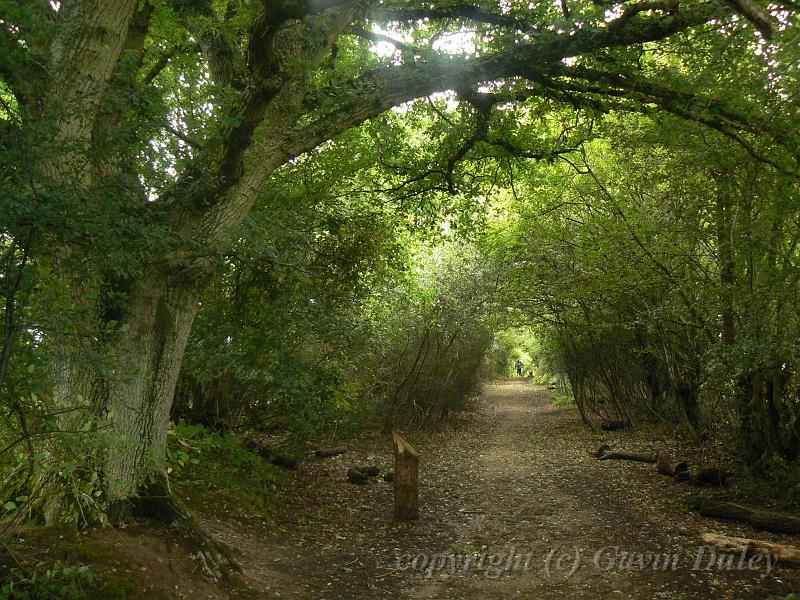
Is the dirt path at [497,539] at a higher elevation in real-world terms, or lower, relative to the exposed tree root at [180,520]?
lower

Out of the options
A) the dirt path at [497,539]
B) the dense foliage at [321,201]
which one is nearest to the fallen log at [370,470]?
the dirt path at [497,539]

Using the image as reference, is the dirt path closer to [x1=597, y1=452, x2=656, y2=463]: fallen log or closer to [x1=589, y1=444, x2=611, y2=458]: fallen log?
[x1=597, y1=452, x2=656, y2=463]: fallen log

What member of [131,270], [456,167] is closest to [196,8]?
[131,270]

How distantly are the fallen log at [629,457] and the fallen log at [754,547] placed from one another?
516cm

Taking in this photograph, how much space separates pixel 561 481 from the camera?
10305 mm

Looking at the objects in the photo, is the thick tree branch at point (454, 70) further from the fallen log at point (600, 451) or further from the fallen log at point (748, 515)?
the fallen log at point (600, 451)

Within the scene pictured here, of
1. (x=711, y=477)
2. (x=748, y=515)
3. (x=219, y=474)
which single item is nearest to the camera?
(x=748, y=515)

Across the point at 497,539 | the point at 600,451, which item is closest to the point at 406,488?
the point at 497,539

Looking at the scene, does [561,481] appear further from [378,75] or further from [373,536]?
[378,75]

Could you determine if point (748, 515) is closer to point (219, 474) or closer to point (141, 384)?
point (219, 474)

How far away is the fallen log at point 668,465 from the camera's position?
979 centimetres

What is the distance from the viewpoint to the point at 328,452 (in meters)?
11.9

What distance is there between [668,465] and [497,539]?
→ 14.7 feet

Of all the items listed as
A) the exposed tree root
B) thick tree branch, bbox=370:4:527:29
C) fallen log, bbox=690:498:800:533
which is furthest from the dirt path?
thick tree branch, bbox=370:4:527:29
